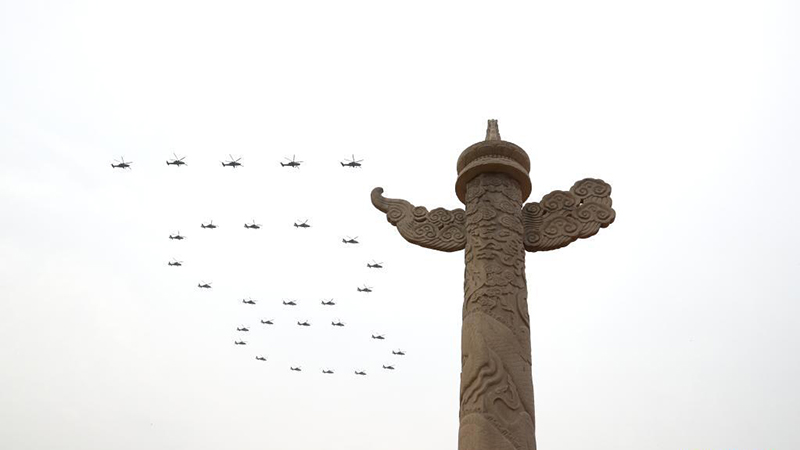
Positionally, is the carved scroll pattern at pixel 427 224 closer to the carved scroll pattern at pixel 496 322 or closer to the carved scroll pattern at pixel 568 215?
the carved scroll pattern at pixel 496 322

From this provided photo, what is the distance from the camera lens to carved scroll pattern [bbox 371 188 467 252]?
20.4ft

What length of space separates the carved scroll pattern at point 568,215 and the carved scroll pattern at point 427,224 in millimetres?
651

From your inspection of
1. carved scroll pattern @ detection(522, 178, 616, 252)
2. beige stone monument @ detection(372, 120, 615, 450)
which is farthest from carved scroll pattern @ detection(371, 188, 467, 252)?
carved scroll pattern @ detection(522, 178, 616, 252)

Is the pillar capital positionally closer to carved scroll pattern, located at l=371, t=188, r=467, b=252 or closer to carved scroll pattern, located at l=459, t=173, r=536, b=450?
carved scroll pattern, located at l=459, t=173, r=536, b=450

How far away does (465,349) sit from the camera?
18.0 ft

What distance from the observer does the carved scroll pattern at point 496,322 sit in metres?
4.98

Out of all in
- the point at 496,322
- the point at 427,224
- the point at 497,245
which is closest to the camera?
the point at 496,322

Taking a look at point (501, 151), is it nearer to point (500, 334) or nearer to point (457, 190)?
point (457, 190)

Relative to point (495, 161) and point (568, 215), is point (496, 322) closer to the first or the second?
point (568, 215)

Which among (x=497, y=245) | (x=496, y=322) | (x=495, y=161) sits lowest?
(x=496, y=322)

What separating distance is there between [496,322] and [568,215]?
1385mm

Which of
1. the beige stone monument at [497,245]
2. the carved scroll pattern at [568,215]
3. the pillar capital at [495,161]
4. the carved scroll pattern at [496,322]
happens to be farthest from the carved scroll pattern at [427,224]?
the carved scroll pattern at [568,215]

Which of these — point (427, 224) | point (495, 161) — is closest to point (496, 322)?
point (427, 224)

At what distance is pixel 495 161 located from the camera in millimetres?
6102
